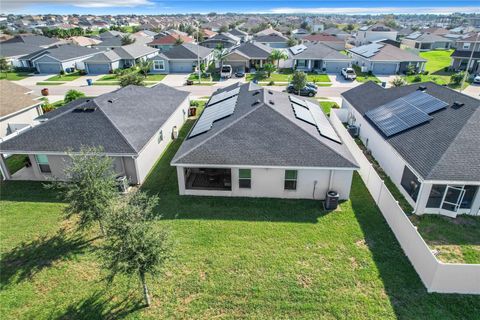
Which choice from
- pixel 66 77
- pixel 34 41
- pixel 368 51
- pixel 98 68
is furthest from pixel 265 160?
pixel 34 41

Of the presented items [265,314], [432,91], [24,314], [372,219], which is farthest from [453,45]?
[24,314]

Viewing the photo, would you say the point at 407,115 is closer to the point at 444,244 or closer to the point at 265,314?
the point at 444,244

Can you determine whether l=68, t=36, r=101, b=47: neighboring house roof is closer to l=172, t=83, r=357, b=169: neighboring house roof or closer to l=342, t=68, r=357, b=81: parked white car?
l=342, t=68, r=357, b=81: parked white car

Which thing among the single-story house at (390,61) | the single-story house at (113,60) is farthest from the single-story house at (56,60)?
the single-story house at (390,61)

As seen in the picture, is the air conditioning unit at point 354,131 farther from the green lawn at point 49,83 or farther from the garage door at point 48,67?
the garage door at point 48,67

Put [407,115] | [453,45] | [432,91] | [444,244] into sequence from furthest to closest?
1. [453,45]
2. [432,91]
3. [407,115]
4. [444,244]

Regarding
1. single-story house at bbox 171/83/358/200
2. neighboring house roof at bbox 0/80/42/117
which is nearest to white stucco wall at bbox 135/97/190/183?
single-story house at bbox 171/83/358/200

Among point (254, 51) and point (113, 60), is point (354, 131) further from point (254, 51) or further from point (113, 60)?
point (113, 60)
